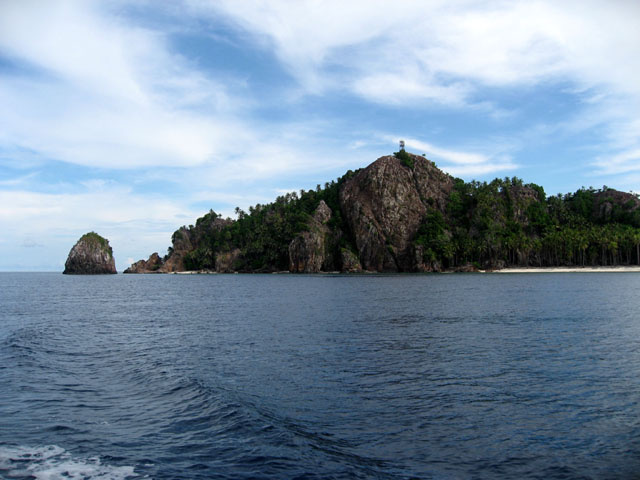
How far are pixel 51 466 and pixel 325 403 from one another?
9.82m

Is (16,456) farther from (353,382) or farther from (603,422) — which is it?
(603,422)

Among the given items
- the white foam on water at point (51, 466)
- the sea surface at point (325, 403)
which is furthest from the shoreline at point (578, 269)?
the white foam on water at point (51, 466)

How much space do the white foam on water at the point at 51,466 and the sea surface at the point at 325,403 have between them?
0.06 metres

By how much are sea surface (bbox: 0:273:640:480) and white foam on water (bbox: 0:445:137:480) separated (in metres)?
0.06

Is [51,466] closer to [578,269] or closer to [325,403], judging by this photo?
[325,403]

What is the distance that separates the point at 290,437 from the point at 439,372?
36.0 feet

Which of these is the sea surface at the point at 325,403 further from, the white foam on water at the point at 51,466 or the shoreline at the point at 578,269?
the shoreline at the point at 578,269

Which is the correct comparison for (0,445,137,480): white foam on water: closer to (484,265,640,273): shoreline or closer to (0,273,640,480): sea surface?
(0,273,640,480): sea surface

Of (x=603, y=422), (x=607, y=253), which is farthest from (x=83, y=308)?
(x=607, y=253)

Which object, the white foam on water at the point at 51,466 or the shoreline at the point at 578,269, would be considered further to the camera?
the shoreline at the point at 578,269

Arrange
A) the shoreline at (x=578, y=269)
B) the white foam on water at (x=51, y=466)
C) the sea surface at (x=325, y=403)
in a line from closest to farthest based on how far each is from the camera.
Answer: the white foam on water at (x=51, y=466)
the sea surface at (x=325, y=403)
the shoreline at (x=578, y=269)

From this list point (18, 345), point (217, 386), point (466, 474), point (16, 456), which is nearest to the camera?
point (466, 474)

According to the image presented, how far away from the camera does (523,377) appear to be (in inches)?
832

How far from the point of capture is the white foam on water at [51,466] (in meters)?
11.6
